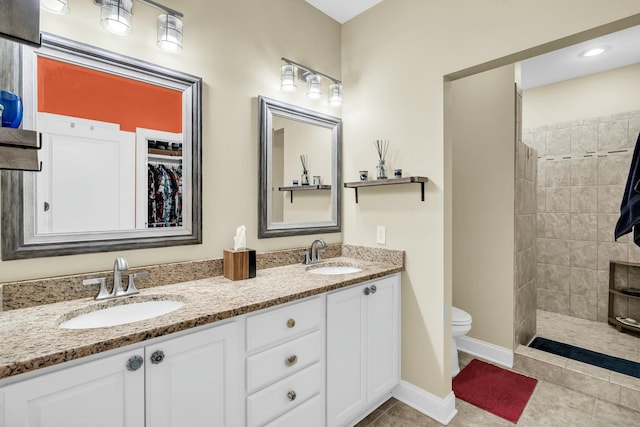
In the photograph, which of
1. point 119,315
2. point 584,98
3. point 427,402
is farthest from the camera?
point 584,98

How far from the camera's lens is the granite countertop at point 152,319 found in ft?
2.79

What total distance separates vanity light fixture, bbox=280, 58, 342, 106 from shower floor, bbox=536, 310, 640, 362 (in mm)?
2815

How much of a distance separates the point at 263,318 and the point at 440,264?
1114 millimetres

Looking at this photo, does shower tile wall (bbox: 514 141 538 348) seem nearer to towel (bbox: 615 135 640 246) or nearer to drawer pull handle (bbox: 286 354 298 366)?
towel (bbox: 615 135 640 246)

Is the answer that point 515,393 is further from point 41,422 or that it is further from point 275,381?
point 41,422

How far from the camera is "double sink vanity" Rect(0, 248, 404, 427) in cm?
88

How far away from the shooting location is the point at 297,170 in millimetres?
2186

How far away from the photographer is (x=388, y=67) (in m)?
2.16

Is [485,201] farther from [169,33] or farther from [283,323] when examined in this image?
[169,33]


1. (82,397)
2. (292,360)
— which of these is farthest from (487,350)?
(82,397)

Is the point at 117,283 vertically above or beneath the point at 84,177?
beneath

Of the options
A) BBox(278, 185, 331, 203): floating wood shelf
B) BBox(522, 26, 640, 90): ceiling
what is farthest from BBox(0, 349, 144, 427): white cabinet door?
BBox(522, 26, 640, 90): ceiling

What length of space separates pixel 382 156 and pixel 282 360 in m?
1.43

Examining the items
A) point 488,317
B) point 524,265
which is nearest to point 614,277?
point 524,265
